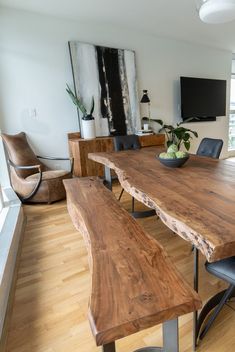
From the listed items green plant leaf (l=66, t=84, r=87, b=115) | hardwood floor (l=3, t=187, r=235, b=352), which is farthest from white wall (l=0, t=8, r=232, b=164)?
hardwood floor (l=3, t=187, r=235, b=352)

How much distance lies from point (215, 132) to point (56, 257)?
496 centimetres

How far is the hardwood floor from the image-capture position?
120 cm

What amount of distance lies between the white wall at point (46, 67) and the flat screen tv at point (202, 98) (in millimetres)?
735

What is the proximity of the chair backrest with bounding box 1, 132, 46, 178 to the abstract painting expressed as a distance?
1.15 meters

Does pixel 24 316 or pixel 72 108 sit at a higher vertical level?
pixel 72 108

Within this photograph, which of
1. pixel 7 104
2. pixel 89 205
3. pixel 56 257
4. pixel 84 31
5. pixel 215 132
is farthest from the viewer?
pixel 215 132

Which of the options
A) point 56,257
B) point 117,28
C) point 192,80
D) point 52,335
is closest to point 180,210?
point 52,335

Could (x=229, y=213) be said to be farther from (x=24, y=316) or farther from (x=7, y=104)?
(x=7, y=104)

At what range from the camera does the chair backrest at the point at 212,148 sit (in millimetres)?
2418

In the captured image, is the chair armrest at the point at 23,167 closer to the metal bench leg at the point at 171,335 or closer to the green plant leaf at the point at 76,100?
the green plant leaf at the point at 76,100

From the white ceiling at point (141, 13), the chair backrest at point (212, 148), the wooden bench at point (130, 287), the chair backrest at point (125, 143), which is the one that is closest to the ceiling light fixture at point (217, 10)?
the chair backrest at point (212, 148)

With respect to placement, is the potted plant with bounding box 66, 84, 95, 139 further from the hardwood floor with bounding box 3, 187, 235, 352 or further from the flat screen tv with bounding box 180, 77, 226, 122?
the flat screen tv with bounding box 180, 77, 226, 122

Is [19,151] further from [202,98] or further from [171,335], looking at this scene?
[202,98]

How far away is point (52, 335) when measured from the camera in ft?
4.13
